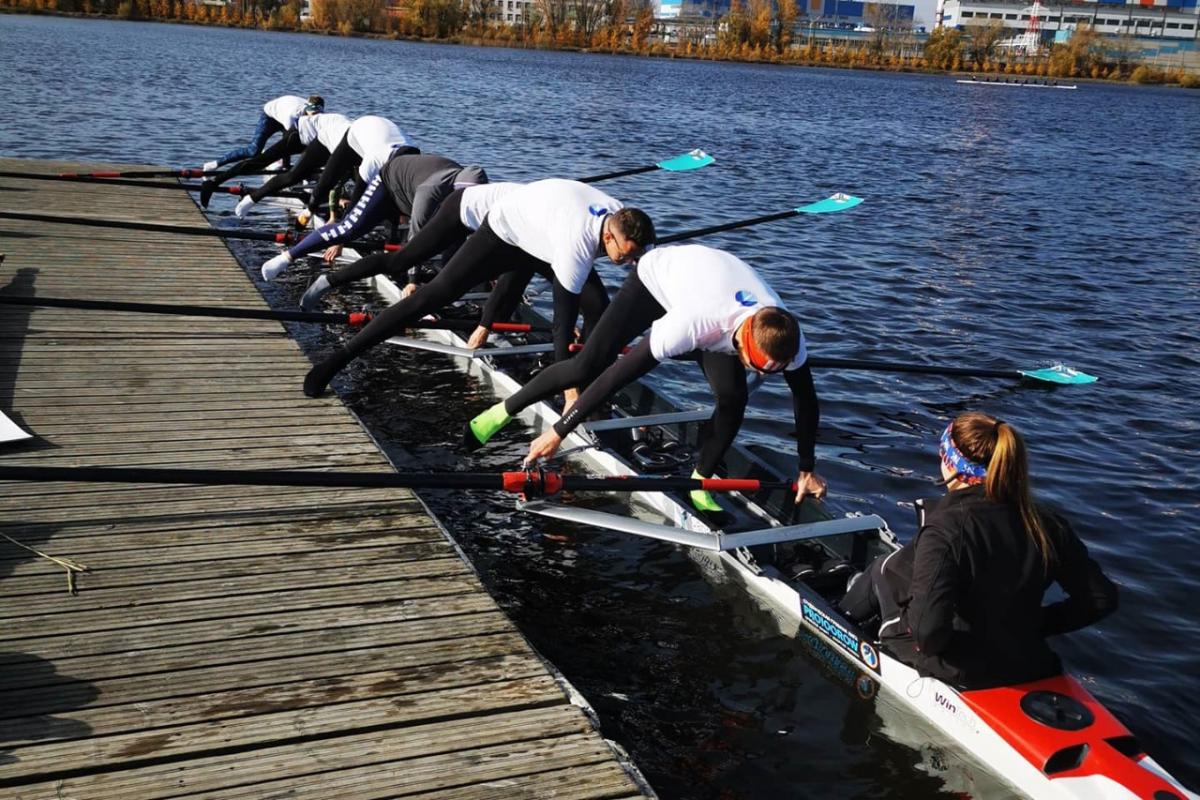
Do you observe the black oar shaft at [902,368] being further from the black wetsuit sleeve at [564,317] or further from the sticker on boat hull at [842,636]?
the sticker on boat hull at [842,636]

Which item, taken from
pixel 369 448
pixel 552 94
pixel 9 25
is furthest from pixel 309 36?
pixel 369 448

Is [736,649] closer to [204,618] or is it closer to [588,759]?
[588,759]

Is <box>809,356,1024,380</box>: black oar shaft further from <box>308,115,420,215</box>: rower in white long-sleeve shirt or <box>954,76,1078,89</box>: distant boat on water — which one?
<box>954,76,1078,89</box>: distant boat on water

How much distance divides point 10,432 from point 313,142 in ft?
29.6

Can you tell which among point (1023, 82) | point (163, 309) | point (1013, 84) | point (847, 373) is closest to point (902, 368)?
point (847, 373)

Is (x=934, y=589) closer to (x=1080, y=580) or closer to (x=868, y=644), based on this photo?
(x=1080, y=580)

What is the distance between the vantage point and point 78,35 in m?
70.9

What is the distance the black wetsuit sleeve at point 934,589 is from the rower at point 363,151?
8389 millimetres

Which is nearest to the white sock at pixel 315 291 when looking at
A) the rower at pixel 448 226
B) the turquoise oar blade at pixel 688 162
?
the rower at pixel 448 226

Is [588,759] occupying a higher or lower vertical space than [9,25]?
lower

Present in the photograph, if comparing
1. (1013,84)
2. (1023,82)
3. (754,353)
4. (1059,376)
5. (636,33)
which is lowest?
(1059,376)

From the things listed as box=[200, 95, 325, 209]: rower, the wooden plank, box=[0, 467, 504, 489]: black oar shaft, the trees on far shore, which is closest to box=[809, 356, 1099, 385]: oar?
box=[0, 467, 504, 489]: black oar shaft

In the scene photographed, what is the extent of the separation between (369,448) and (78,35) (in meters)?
75.0

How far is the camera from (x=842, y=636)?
6410mm
